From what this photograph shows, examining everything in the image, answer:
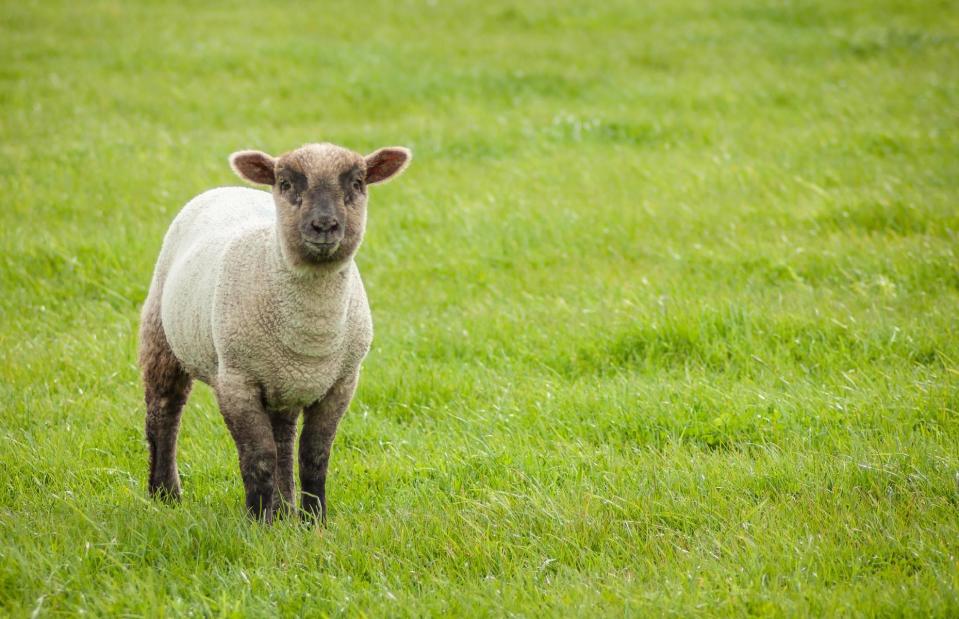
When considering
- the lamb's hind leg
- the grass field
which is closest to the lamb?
the lamb's hind leg

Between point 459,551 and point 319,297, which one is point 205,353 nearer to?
point 319,297

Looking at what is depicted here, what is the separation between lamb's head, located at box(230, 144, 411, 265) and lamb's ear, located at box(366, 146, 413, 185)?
9cm

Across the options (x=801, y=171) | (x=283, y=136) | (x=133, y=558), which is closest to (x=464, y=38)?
(x=283, y=136)

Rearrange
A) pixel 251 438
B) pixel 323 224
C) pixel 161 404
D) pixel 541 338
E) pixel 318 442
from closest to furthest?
pixel 323 224, pixel 251 438, pixel 318 442, pixel 161 404, pixel 541 338

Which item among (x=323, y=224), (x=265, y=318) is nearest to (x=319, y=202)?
(x=323, y=224)

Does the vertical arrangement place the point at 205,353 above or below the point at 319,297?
below

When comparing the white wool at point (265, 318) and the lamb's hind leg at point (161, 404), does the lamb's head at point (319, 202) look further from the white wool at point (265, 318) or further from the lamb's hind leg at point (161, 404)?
the lamb's hind leg at point (161, 404)

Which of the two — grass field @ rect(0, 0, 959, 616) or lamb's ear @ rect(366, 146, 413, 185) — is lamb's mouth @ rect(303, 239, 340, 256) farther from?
grass field @ rect(0, 0, 959, 616)

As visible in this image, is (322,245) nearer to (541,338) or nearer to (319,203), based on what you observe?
(319,203)

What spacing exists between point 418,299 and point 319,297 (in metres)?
3.50

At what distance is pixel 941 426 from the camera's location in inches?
216

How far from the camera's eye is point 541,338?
7.26 m

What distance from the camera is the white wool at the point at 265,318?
4910 mm

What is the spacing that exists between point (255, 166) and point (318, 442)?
5.09 ft
